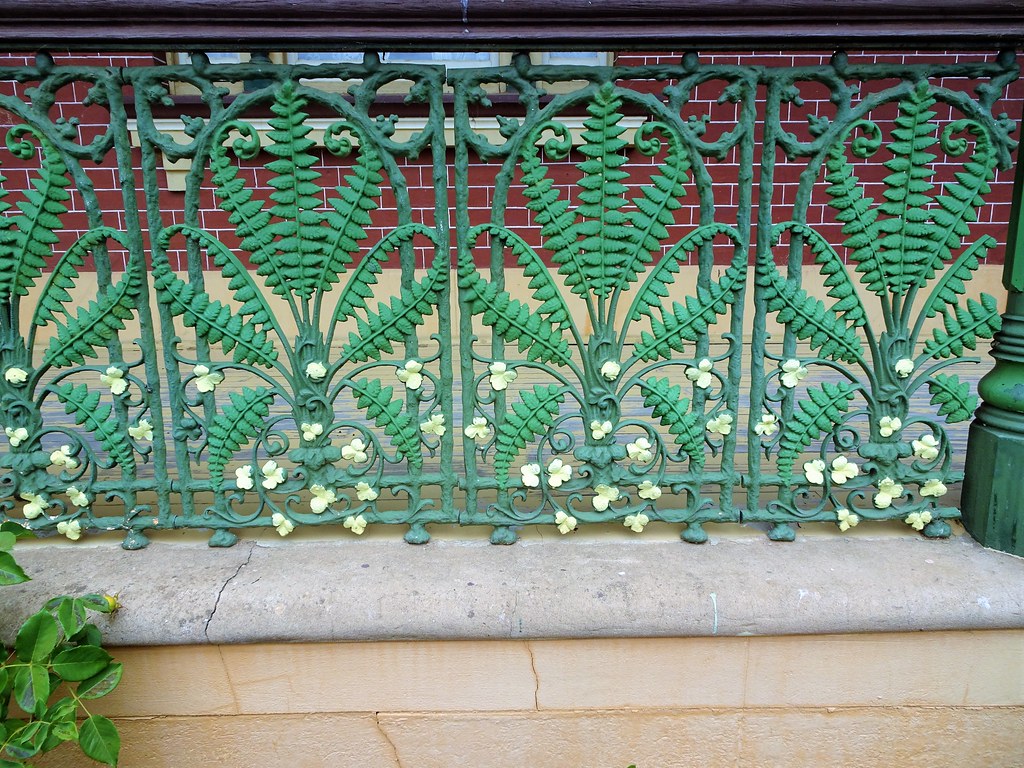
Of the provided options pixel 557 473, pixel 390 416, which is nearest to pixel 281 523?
pixel 390 416

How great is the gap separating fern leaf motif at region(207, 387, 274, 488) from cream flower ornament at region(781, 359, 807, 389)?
1370 mm

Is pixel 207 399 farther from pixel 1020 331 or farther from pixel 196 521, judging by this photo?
pixel 1020 331

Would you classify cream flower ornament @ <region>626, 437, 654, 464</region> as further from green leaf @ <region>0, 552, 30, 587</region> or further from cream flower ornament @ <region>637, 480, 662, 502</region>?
green leaf @ <region>0, 552, 30, 587</region>

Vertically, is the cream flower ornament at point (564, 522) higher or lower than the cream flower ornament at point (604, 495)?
lower

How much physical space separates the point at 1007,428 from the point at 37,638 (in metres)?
2.41

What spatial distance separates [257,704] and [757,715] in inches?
50.2

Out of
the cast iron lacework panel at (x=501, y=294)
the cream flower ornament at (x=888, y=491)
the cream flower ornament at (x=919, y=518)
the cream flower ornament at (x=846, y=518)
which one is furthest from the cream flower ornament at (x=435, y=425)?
the cream flower ornament at (x=919, y=518)

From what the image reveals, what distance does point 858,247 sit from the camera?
1.93 meters

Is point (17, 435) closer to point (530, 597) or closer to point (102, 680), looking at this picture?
point (102, 680)

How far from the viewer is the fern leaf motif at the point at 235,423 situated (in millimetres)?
1978

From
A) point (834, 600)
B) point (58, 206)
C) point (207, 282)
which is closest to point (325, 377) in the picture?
point (58, 206)

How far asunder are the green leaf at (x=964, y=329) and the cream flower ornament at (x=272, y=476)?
176 centimetres

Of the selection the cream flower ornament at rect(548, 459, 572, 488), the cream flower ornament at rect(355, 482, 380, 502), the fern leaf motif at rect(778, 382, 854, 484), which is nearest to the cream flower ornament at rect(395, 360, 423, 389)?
the cream flower ornament at rect(355, 482, 380, 502)

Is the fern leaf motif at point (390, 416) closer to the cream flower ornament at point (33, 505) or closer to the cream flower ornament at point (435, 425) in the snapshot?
the cream flower ornament at point (435, 425)
